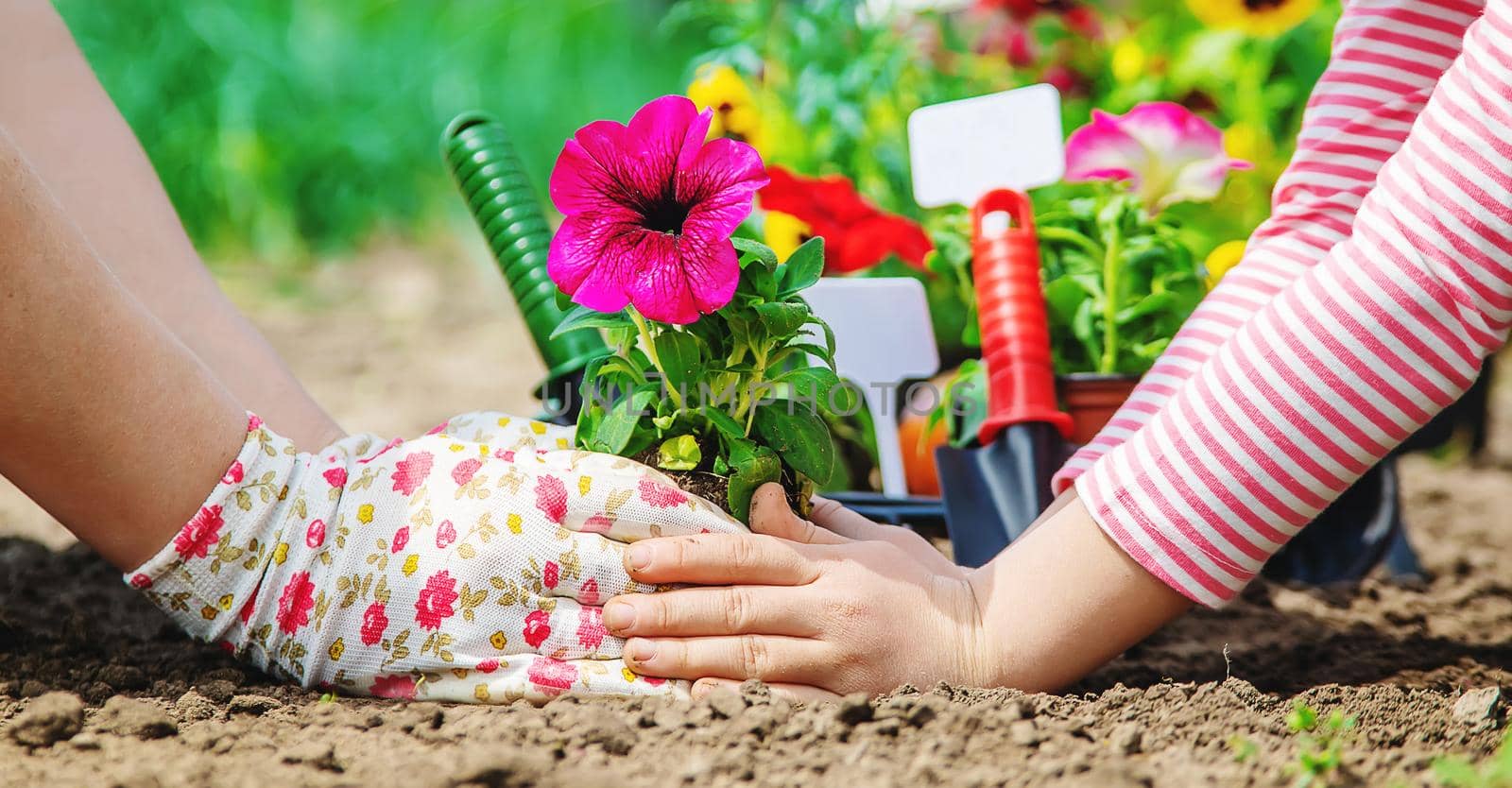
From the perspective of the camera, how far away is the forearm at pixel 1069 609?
2.98 ft

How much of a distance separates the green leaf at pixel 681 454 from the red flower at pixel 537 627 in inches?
5.4

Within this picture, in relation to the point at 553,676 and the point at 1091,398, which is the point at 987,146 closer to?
the point at 1091,398

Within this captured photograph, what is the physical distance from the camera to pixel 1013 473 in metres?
1.15

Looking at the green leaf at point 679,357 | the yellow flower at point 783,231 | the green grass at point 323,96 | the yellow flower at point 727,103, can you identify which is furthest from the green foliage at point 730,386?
Answer: the green grass at point 323,96

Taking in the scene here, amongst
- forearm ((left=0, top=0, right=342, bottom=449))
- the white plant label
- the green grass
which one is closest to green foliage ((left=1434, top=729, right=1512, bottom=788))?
the white plant label

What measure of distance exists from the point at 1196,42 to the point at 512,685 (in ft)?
5.43

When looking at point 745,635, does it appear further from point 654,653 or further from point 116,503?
point 116,503

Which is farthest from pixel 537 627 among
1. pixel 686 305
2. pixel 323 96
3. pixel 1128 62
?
pixel 323 96

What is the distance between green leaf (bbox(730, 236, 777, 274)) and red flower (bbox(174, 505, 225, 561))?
0.43 m

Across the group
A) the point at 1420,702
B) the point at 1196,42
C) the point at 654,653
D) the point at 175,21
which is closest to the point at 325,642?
the point at 654,653

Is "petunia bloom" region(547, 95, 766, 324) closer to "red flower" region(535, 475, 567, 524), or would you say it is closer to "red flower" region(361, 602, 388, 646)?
"red flower" region(535, 475, 567, 524)

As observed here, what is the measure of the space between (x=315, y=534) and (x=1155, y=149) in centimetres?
94

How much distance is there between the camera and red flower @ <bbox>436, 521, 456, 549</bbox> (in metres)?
0.88

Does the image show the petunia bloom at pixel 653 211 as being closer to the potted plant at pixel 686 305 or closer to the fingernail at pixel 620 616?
the potted plant at pixel 686 305
